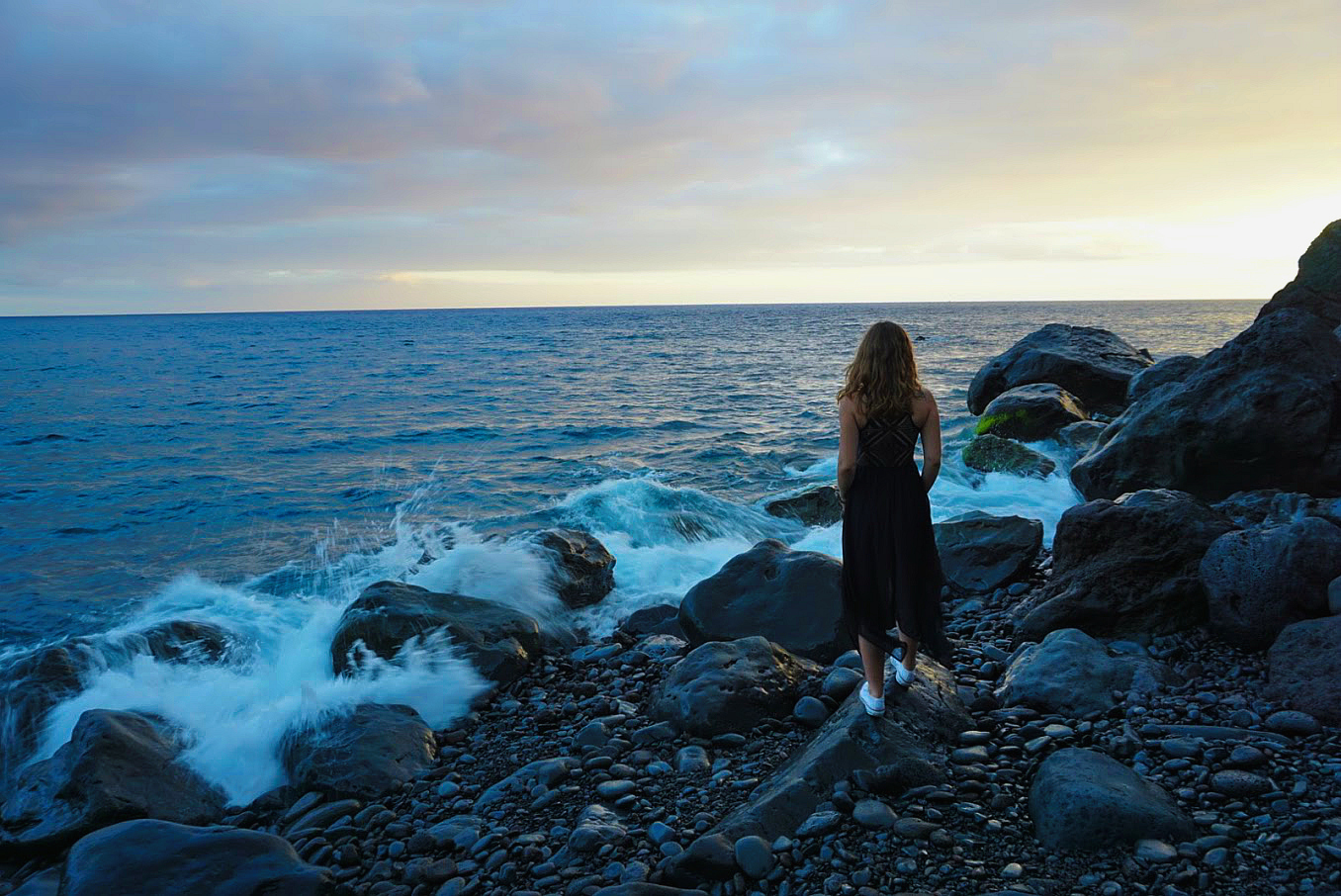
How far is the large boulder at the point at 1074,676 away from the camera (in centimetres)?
567

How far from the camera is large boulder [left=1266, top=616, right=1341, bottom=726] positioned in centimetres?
509

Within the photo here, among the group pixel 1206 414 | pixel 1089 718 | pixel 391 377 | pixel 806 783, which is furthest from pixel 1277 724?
pixel 391 377

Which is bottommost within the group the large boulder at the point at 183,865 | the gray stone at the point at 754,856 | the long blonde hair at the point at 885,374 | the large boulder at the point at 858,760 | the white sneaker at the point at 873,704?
the large boulder at the point at 183,865

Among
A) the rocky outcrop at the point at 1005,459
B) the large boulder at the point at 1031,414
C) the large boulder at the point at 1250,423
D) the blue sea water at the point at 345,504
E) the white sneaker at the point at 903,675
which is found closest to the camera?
the white sneaker at the point at 903,675

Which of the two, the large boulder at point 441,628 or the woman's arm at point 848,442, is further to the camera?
the large boulder at point 441,628

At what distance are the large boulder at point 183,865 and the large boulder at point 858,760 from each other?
2.32 m

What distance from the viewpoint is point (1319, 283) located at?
12.4m

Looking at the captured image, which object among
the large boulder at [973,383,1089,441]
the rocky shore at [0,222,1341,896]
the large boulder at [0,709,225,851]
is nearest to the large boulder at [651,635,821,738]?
the rocky shore at [0,222,1341,896]

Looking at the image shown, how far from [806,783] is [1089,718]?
7.22ft

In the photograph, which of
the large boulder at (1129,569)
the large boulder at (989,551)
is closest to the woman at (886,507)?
the large boulder at (1129,569)

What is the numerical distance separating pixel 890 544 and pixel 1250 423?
7678 mm

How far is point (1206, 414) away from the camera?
34.4ft

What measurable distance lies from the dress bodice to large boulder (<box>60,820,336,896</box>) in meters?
4.24

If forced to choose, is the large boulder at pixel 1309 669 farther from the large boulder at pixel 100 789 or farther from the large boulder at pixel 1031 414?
the large boulder at pixel 1031 414
